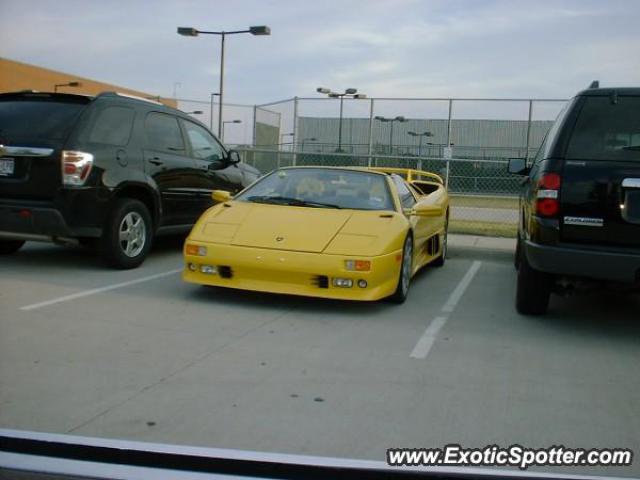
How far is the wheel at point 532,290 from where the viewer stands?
5.18 m

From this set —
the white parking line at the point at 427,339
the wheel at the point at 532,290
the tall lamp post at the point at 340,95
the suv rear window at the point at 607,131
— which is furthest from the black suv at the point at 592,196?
the tall lamp post at the point at 340,95

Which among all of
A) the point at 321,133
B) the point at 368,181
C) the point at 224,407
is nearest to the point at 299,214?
the point at 368,181

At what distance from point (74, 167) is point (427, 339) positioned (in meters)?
3.66

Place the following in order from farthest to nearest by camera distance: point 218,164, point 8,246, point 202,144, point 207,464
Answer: point 218,164 → point 202,144 → point 8,246 → point 207,464

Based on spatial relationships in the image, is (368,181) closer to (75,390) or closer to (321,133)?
(75,390)

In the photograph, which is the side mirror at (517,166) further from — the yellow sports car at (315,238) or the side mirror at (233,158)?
the side mirror at (233,158)

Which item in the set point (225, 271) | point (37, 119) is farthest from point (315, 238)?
point (37, 119)

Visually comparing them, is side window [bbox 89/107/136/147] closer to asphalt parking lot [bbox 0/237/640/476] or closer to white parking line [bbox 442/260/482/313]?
asphalt parking lot [bbox 0/237/640/476]

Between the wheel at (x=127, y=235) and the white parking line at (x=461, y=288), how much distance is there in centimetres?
324

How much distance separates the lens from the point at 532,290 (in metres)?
5.27

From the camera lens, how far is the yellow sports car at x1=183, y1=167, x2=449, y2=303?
17.0ft

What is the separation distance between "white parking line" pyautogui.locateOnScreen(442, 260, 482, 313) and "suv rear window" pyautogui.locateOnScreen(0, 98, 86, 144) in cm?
392

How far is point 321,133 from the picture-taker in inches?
754

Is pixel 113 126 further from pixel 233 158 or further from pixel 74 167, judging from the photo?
pixel 233 158
